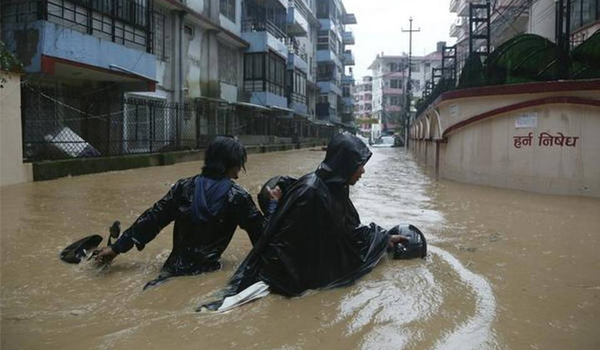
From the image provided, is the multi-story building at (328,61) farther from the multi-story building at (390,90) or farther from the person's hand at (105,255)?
the person's hand at (105,255)

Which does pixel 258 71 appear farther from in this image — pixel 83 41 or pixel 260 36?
pixel 83 41

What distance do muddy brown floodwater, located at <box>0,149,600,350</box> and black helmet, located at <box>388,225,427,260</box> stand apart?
13 centimetres

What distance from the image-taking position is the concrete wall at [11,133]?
993cm

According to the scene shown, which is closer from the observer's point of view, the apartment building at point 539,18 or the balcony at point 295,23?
the apartment building at point 539,18

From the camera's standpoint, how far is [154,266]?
15.1 feet

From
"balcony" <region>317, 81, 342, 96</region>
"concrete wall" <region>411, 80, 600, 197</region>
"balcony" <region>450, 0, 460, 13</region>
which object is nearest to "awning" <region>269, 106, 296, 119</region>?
"balcony" <region>317, 81, 342, 96</region>

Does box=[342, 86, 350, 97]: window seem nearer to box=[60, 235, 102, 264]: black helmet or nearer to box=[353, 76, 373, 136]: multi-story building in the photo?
box=[353, 76, 373, 136]: multi-story building

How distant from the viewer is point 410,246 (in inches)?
191

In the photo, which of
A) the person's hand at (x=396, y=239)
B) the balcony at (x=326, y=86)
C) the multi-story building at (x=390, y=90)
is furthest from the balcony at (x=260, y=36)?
the multi-story building at (x=390, y=90)

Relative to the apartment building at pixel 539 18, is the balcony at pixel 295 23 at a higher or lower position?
higher

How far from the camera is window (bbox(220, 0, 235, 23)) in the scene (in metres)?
26.2

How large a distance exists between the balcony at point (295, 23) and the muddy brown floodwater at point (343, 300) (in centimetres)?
3214

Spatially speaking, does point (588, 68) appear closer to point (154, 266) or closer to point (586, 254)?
point (586, 254)

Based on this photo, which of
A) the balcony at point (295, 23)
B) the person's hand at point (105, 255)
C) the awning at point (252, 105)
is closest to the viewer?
the person's hand at point (105, 255)
